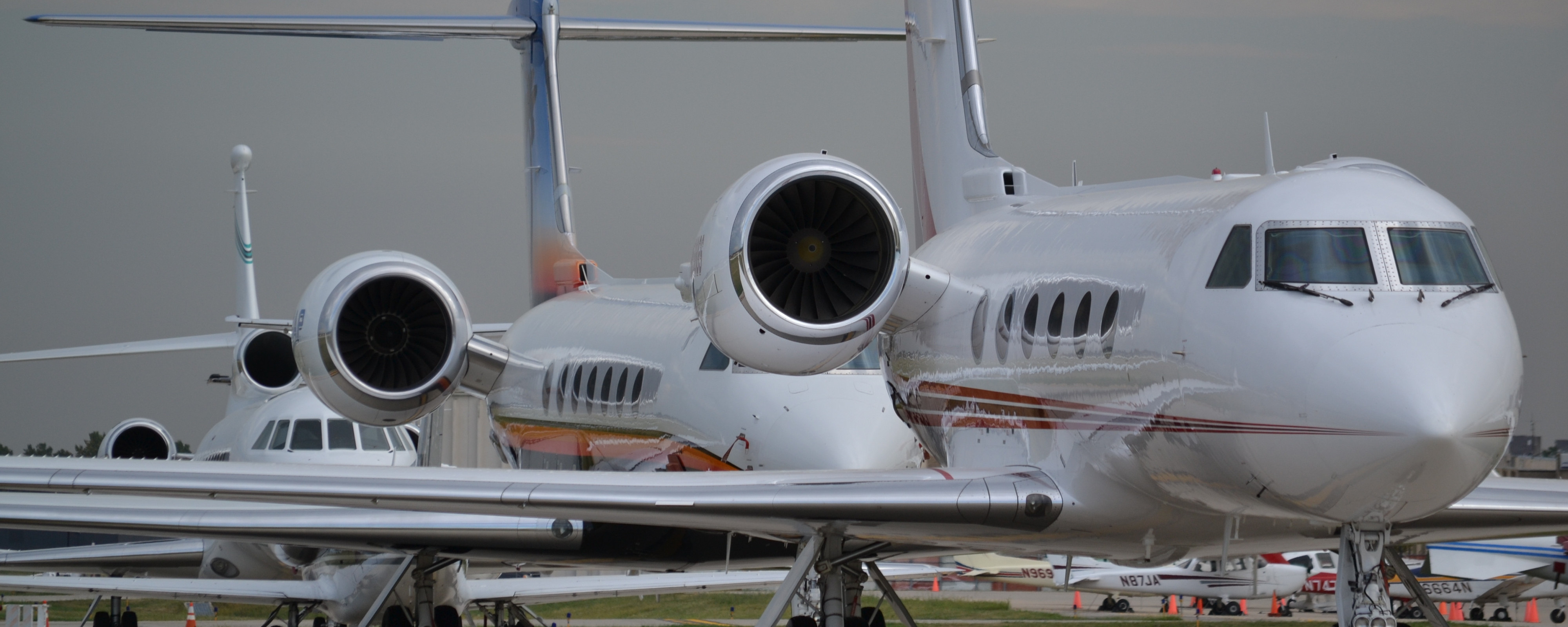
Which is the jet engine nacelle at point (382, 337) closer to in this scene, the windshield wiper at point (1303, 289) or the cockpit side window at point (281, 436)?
the cockpit side window at point (281, 436)

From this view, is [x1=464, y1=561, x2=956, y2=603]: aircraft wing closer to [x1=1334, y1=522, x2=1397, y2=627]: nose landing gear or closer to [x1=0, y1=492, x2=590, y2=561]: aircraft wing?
[x1=0, y1=492, x2=590, y2=561]: aircraft wing

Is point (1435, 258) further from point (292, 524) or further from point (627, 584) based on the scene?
point (627, 584)

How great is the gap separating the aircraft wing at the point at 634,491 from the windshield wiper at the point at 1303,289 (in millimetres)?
1980

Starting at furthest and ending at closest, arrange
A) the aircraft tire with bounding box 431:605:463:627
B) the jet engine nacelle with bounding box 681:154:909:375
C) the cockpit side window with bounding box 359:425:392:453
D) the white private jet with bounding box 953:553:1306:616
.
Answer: the white private jet with bounding box 953:553:1306:616 → the cockpit side window with bounding box 359:425:392:453 → the aircraft tire with bounding box 431:605:463:627 → the jet engine nacelle with bounding box 681:154:909:375

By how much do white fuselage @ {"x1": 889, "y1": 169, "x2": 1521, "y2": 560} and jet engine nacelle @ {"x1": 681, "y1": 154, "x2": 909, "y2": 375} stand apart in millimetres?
752

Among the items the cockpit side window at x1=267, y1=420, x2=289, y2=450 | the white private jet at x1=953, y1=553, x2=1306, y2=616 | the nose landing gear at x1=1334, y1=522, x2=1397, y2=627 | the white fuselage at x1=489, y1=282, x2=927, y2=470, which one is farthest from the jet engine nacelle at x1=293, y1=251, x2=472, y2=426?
the white private jet at x1=953, y1=553, x2=1306, y2=616

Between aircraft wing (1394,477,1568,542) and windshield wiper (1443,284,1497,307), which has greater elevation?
windshield wiper (1443,284,1497,307)

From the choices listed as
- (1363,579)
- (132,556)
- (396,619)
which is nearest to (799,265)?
(1363,579)

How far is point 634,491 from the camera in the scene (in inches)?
353

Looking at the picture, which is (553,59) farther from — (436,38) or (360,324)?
(360,324)

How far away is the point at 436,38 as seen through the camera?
63.8 ft

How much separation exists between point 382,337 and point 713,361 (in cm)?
350

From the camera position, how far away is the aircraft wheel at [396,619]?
1614 cm

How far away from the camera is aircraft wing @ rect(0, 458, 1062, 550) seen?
8.68 meters
